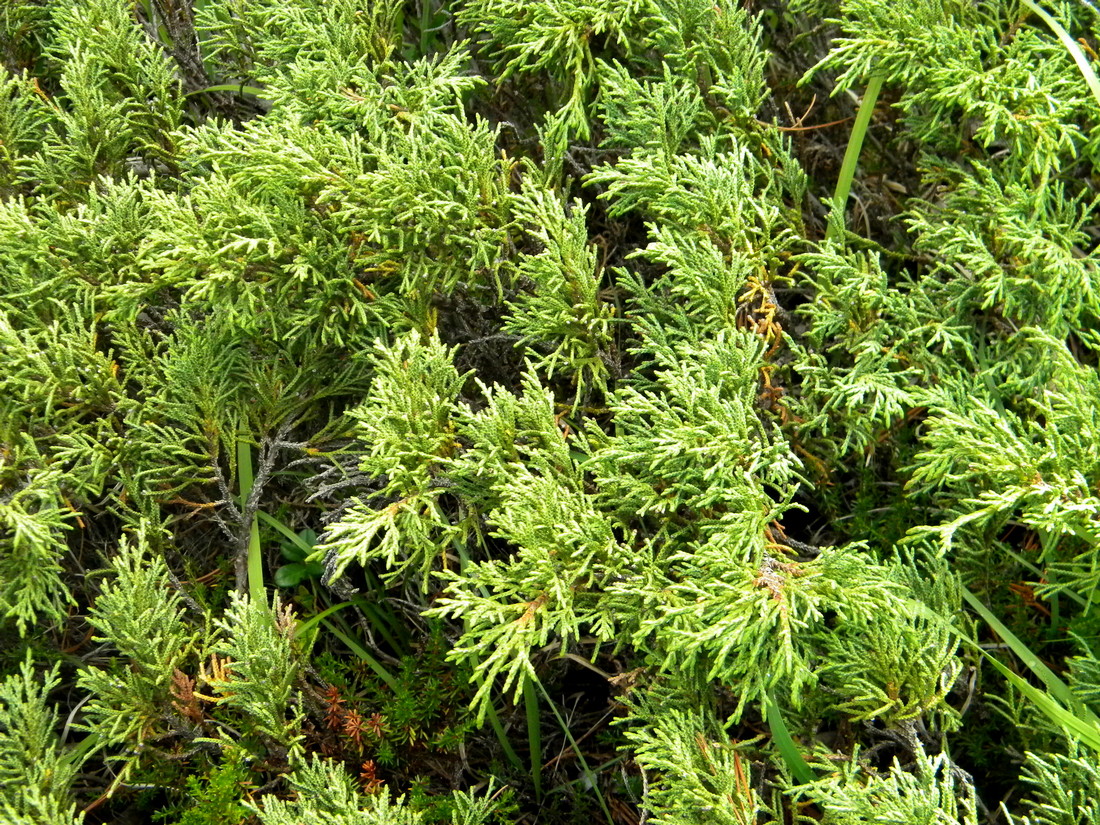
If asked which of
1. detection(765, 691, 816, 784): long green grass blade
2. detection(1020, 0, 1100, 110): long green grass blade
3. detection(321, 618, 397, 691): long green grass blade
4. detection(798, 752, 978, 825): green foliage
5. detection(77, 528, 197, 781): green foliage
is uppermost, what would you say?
detection(1020, 0, 1100, 110): long green grass blade

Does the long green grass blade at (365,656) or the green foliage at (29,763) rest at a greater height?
the green foliage at (29,763)

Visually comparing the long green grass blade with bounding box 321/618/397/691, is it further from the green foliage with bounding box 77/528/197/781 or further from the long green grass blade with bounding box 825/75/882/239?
the long green grass blade with bounding box 825/75/882/239

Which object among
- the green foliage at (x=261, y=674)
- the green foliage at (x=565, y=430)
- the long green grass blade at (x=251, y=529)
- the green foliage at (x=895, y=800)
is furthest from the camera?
the long green grass blade at (x=251, y=529)

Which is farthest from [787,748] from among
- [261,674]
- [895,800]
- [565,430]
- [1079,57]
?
[1079,57]

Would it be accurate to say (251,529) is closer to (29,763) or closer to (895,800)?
(29,763)

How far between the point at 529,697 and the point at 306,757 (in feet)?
1.59

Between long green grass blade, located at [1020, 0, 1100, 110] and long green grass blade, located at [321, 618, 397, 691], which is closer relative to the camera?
long green grass blade, located at [1020, 0, 1100, 110]

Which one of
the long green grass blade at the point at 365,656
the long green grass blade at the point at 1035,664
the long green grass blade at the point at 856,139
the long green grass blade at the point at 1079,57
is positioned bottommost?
the long green grass blade at the point at 365,656

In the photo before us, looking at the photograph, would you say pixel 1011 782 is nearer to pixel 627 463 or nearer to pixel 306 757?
pixel 627 463

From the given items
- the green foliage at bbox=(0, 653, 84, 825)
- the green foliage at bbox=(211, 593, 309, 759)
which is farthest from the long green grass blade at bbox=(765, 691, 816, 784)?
the green foliage at bbox=(0, 653, 84, 825)

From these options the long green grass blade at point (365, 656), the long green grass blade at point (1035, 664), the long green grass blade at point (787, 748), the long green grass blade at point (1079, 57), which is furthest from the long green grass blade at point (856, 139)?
the long green grass blade at point (365, 656)

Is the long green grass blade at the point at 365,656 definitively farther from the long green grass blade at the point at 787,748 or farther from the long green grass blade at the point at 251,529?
the long green grass blade at the point at 787,748

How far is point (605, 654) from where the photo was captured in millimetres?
2041

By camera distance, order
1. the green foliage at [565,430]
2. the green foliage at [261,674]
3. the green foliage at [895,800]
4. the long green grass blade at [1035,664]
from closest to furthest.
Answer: the green foliage at [895,800]
the green foliage at [565,430]
the long green grass blade at [1035,664]
the green foliage at [261,674]
